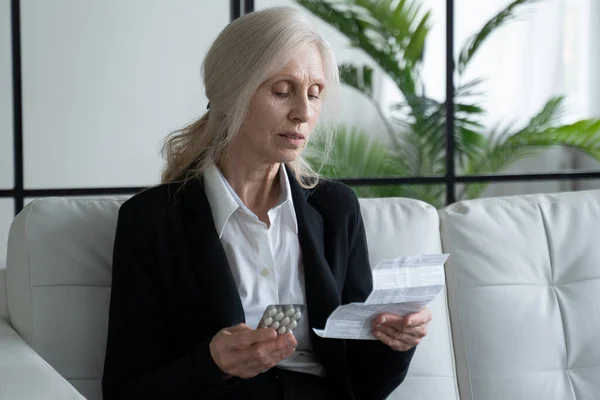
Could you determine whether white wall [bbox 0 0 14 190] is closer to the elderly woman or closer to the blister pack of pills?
the elderly woman

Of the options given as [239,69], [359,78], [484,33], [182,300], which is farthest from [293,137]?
[484,33]

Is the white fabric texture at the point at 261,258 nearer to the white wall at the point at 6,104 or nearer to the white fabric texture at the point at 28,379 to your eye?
the white fabric texture at the point at 28,379

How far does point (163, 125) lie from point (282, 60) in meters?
1.08

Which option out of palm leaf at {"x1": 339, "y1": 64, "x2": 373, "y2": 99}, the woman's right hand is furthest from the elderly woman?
palm leaf at {"x1": 339, "y1": 64, "x2": 373, "y2": 99}

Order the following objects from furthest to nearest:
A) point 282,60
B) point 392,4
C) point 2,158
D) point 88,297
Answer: point 392,4 < point 2,158 < point 88,297 < point 282,60

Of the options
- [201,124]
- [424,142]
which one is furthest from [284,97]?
[424,142]

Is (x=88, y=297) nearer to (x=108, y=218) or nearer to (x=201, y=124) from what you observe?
(x=108, y=218)

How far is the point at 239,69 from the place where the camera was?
1.60 m

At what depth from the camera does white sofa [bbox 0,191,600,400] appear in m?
1.73

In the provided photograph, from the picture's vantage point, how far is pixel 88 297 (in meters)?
1.74

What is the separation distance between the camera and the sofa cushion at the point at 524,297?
190 cm

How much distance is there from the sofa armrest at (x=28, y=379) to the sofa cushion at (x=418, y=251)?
2.38ft

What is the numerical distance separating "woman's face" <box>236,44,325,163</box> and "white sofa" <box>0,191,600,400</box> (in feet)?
1.30

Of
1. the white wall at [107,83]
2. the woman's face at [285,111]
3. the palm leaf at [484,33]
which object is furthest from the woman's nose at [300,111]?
the palm leaf at [484,33]
